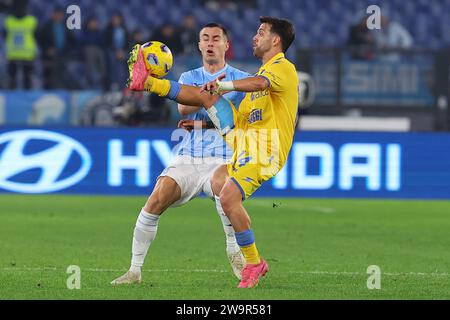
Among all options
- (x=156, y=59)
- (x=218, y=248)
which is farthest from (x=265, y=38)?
(x=218, y=248)

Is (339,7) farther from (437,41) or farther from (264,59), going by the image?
(264,59)

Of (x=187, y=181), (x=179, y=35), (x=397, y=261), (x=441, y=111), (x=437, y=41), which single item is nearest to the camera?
(x=187, y=181)

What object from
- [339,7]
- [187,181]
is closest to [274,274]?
[187,181]

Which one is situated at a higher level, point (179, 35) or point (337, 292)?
point (179, 35)

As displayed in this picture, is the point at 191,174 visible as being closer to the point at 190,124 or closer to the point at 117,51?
the point at 190,124

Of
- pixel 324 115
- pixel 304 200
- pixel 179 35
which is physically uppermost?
pixel 179 35

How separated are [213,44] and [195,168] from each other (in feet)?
3.35

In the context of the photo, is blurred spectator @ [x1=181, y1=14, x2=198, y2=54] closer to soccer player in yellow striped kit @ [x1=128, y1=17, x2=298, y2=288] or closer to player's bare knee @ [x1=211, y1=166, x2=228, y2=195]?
player's bare knee @ [x1=211, y1=166, x2=228, y2=195]

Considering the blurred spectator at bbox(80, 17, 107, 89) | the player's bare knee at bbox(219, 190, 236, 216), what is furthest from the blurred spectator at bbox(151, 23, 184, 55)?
the player's bare knee at bbox(219, 190, 236, 216)

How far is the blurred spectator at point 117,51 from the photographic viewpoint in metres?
19.5

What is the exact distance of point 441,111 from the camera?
61.8ft

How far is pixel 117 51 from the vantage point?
1997 centimetres

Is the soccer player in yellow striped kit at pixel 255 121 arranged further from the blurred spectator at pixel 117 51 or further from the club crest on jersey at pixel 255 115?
the blurred spectator at pixel 117 51

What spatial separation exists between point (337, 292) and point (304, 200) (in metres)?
9.25
